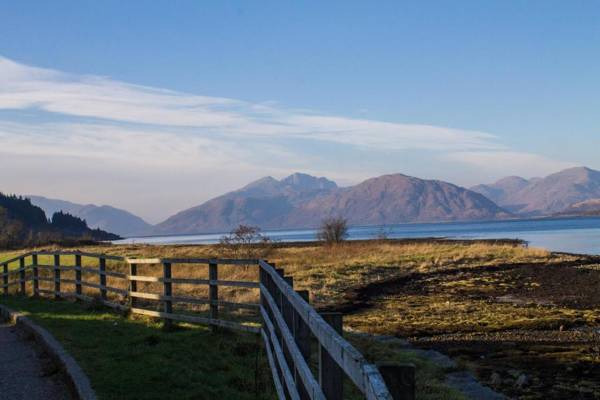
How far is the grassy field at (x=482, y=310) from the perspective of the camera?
481 inches

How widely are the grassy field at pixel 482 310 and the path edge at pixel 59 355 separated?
5072 mm

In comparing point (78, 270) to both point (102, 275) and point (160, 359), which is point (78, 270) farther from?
point (160, 359)

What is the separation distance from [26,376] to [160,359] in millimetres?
1937

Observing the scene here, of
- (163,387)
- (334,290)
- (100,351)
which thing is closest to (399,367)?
(163,387)

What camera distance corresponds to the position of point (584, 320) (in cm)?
1825

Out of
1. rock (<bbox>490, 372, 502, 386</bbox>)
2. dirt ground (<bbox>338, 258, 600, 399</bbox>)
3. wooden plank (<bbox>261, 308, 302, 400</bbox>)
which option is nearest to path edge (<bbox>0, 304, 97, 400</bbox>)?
wooden plank (<bbox>261, 308, 302, 400</bbox>)

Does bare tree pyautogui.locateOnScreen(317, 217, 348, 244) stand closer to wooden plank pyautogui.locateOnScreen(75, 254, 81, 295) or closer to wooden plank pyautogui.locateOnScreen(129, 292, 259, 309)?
wooden plank pyautogui.locateOnScreen(75, 254, 81, 295)

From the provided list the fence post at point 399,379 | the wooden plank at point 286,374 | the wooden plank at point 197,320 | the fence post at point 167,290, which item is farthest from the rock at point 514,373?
the fence post at point 399,379

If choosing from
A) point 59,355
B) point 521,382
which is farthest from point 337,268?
point 59,355

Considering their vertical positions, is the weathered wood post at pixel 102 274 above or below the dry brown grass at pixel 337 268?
above

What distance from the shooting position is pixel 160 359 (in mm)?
10883

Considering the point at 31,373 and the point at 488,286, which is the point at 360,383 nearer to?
the point at 31,373

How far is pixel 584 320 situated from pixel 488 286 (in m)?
10.6

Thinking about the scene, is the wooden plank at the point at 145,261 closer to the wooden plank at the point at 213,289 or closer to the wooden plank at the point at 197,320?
the wooden plank at the point at 197,320
